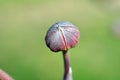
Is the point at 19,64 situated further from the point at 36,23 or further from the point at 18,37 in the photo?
the point at 36,23

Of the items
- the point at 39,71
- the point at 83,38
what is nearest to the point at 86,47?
the point at 83,38

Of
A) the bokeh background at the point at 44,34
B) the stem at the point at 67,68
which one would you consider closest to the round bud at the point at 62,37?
the stem at the point at 67,68

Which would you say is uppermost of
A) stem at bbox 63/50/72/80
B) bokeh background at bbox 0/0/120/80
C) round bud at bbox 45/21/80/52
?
round bud at bbox 45/21/80/52

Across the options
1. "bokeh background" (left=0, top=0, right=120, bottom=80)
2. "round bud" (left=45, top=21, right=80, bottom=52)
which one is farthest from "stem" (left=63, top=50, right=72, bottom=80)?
"bokeh background" (left=0, top=0, right=120, bottom=80)

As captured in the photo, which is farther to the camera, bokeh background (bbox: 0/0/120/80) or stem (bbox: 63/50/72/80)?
bokeh background (bbox: 0/0/120/80)

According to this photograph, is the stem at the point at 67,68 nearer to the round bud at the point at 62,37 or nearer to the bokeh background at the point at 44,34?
the round bud at the point at 62,37

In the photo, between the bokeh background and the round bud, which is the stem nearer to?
the round bud
